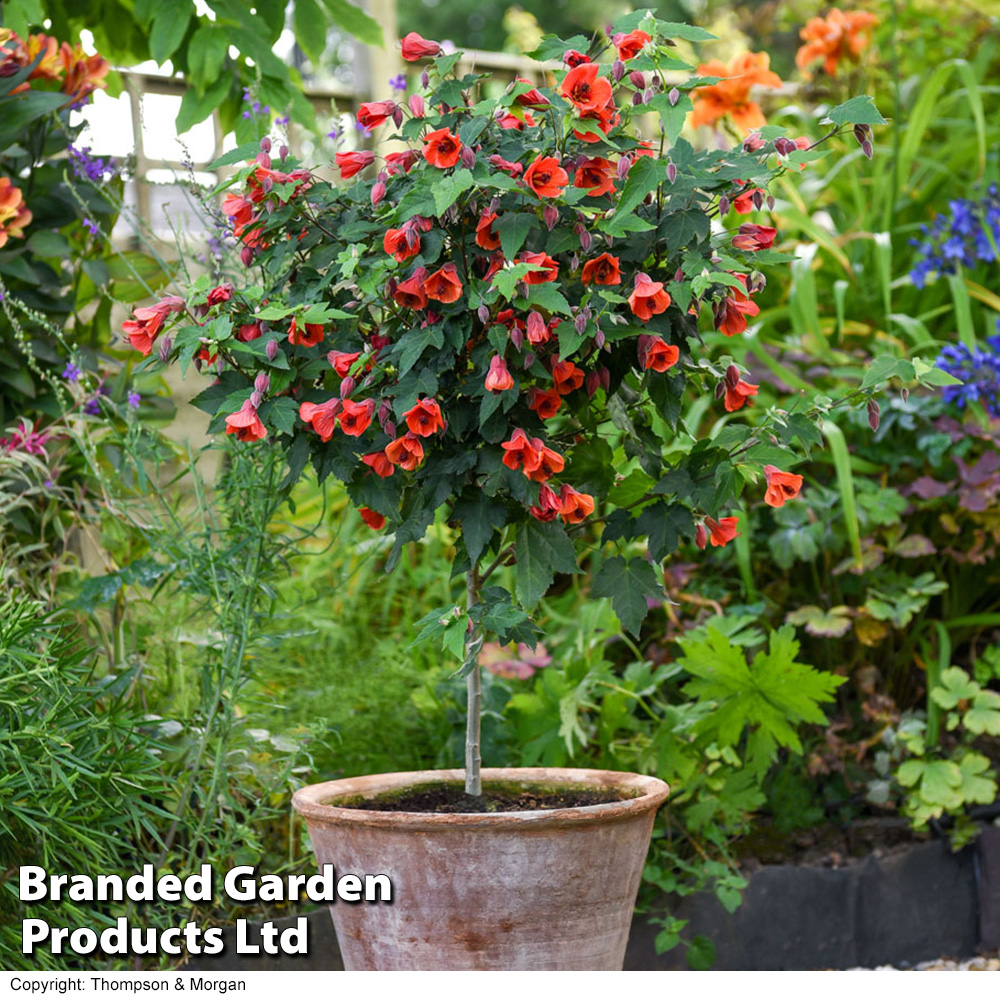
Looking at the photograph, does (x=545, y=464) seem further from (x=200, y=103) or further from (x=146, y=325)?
(x=200, y=103)

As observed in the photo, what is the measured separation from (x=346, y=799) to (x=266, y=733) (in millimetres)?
323

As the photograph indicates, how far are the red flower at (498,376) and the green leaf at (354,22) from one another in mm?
1337

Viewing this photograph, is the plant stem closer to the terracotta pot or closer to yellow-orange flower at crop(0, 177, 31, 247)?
the terracotta pot

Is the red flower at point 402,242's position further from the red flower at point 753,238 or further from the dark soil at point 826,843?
the dark soil at point 826,843

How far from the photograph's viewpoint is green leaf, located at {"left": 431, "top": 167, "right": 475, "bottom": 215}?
1.36 metres

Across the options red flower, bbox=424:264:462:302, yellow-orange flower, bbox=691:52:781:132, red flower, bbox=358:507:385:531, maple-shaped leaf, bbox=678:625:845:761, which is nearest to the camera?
red flower, bbox=424:264:462:302

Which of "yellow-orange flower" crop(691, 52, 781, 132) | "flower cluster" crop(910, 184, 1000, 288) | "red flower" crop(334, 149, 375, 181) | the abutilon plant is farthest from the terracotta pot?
"yellow-orange flower" crop(691, 52, 781, 132)

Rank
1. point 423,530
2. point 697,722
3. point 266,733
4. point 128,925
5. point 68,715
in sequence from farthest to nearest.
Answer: point 697,722, point 266,733, point 128,925, point 68,715, point 423,530

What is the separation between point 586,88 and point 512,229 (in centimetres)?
19

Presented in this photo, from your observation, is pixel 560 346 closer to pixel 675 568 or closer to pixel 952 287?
pixel 675 568

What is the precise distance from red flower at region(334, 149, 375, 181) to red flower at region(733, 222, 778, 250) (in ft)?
1.66

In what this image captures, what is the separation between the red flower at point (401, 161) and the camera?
1564mm

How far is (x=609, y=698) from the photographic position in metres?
2.31
